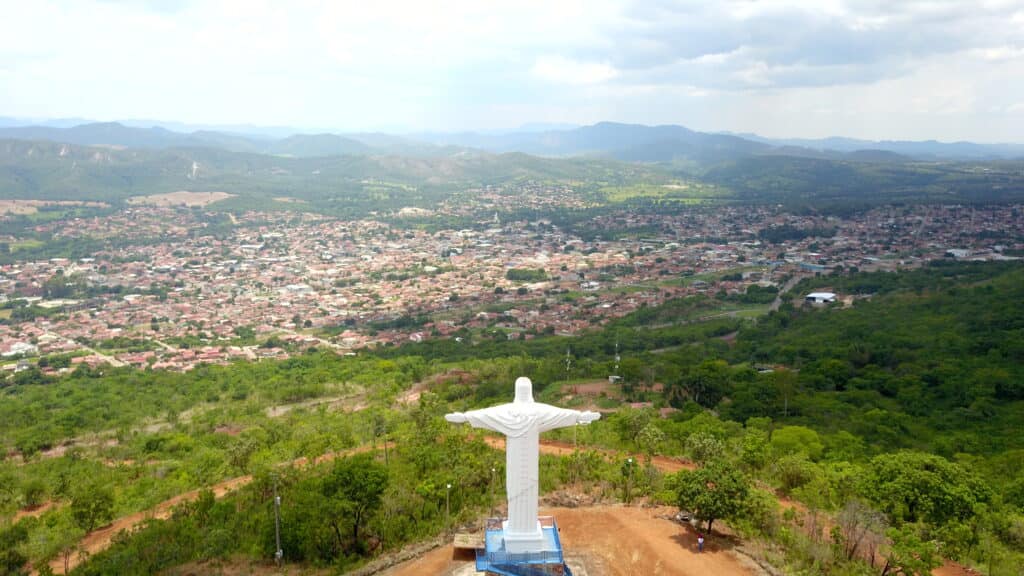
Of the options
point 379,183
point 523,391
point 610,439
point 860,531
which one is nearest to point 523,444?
point 523,391

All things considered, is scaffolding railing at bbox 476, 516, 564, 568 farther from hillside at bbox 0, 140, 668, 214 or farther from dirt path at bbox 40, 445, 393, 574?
hillside at bbox 0, 140, 668, 214

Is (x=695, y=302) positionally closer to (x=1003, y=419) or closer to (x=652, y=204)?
(x=1003, y=419)

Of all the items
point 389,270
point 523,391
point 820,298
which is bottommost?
point 389,270

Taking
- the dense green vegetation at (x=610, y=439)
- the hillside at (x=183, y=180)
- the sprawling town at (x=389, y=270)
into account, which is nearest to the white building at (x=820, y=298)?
the sprawling town at (x=389, y=270)

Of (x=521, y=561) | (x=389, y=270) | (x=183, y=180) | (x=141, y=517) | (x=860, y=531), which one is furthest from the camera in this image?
(x=183, y=180)

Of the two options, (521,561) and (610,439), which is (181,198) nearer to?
(610,439)

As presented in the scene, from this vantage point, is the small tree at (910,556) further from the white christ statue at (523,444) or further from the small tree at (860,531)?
the white christ statue at (523,444)
